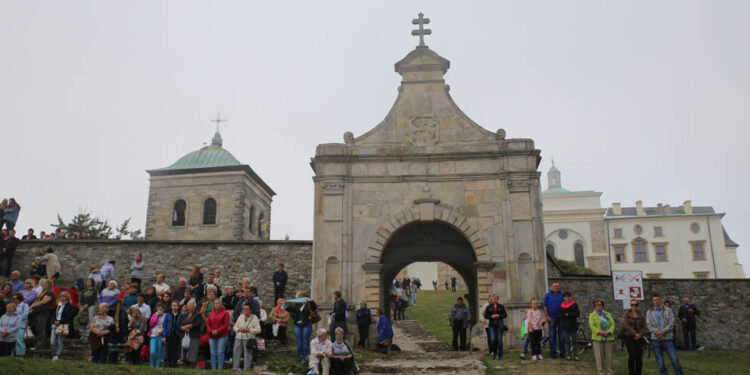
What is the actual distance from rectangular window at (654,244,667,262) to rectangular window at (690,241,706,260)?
2.45 metres

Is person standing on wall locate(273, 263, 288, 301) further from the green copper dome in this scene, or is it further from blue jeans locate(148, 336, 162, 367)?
the green copper dome

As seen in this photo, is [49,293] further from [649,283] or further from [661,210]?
[661,210]

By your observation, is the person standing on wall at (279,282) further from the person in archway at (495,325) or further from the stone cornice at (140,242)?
the person in archway at (495,325)

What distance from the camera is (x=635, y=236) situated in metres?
57.0

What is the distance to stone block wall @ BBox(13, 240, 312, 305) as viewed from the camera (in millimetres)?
21531

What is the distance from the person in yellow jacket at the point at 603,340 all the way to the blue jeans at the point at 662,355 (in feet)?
2.75

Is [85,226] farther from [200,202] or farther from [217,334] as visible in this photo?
[217,334]

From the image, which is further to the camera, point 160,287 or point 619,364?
point 160,287

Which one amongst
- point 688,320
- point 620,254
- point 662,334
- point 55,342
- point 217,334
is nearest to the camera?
point 662,334

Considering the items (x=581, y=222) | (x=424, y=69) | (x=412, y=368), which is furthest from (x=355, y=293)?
(x=581, y=222)

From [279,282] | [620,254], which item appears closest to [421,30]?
[279,282]

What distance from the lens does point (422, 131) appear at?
17.3 metres

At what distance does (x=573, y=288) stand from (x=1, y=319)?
1617 centimetres

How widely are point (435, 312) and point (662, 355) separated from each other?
1740 centimetres
